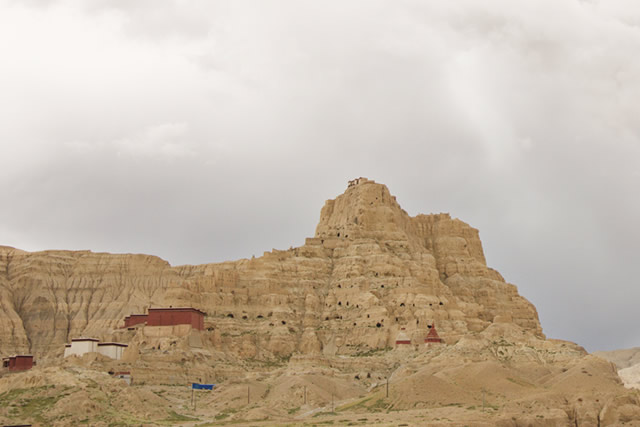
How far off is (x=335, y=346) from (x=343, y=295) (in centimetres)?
1141

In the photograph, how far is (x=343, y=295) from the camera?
15112 centimetres

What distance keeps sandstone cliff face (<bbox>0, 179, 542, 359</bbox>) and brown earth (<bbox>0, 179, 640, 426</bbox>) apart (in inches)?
12.4

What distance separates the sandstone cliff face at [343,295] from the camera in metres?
142

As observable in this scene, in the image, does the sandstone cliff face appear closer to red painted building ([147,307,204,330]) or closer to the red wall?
red painted building ([147,307,204,330])

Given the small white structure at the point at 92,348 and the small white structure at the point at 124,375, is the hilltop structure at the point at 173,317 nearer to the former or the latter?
the small white structure at the point at 92,348

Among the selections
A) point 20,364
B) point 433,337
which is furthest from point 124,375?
point 433,337

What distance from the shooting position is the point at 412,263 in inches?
6191

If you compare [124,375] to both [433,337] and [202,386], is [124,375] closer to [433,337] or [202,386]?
[202,386]

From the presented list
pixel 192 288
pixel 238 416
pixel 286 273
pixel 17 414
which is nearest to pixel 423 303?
pixel 286 273

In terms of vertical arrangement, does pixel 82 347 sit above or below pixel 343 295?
below

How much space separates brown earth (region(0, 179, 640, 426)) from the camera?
94625 millimetres

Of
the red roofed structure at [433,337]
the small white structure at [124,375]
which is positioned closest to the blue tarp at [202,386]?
the small white structure at [124,375]

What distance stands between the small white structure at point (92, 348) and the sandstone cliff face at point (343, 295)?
54.1ft

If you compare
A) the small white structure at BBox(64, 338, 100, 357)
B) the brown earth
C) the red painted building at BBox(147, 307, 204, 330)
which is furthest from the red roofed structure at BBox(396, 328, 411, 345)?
the small white structure at BBox(64, 338, 100, 357)
